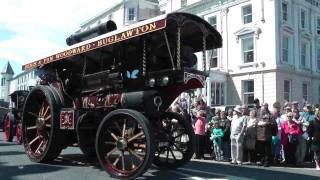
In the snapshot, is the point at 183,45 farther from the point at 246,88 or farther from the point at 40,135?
the point at 246,88

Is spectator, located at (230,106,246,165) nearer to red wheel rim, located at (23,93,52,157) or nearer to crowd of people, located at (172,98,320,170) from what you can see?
crowd of people, located at (172,98,320,170)

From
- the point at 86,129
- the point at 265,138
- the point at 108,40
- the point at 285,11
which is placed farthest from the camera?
the point at 285,11

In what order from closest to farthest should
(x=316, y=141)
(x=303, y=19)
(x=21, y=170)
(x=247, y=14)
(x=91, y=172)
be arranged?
(x=91, y=172)
(x=21, y=170)
(x=316, y=141)
(x=247, y=14)
(x=303, y=19)

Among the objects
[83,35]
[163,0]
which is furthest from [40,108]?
[163,0]

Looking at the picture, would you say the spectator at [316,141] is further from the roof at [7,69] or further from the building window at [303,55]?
the roof at [7,69]

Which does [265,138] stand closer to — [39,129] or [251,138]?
[251,138]

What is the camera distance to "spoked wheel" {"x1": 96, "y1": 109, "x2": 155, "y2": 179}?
25.6 ft

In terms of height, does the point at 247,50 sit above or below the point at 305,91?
above

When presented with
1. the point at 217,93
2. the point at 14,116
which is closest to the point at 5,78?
the point at 217,93

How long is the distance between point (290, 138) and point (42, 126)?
6.94 m

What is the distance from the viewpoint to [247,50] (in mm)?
30312

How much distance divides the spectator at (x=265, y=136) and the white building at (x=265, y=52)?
16.3 meters

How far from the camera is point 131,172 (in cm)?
780

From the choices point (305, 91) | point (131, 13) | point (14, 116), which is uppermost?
point (131, 13)
